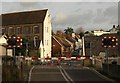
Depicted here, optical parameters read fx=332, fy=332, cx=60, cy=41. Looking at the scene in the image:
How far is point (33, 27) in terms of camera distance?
97.2 metres

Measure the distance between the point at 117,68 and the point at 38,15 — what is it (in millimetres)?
74991

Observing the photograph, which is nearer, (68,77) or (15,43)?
(68,77)

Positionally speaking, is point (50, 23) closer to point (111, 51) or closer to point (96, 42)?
point (96, 42)

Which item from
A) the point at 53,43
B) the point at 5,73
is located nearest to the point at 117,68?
the point at 5,73

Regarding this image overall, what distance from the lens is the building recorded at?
308 ft

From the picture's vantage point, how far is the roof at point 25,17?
3840 inches

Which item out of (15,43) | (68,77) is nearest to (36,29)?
(15,43)

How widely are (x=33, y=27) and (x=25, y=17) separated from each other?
21.1ft

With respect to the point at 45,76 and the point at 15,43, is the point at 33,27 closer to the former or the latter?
the point at 15,43

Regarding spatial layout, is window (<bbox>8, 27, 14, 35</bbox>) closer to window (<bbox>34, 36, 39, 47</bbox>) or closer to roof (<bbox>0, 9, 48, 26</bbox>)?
roof (<bbox>0, 9, 48, 26</bbox>)

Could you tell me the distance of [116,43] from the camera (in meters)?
28.7

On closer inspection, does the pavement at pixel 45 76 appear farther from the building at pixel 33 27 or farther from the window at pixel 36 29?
the window at pixel 36 29

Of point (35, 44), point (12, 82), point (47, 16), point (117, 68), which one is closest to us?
point (12, 82)

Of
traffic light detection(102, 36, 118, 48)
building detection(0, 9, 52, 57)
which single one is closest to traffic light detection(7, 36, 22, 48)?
traffic light detection(102, 36, 118, 48)
